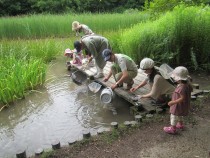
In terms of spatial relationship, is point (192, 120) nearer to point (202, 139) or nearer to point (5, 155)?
point (202, 139)

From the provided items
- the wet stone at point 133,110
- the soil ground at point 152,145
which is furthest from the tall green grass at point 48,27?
the soil ground at point 152,145

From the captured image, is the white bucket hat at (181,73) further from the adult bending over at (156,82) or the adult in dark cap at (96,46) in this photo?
the adult in dark cap at (96,46)

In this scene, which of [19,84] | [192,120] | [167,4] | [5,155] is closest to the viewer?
[5,155]

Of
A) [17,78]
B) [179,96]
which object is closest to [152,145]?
[179,96]

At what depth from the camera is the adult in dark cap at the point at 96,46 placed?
21.5 ft

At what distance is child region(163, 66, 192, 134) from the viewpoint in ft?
12.9

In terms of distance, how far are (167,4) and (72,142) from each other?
238 inches

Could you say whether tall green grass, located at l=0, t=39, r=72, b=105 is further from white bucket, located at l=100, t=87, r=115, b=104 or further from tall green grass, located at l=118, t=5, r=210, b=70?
tall green grass, located at l=118, t=5, r=210, b=70

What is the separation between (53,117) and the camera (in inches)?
219

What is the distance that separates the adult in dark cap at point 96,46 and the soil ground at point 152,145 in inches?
103

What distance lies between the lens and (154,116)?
4801 mm

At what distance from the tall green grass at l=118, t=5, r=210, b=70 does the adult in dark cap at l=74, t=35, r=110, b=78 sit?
1058 millimetres

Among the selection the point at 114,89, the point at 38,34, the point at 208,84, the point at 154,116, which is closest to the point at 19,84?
the point at 114,89

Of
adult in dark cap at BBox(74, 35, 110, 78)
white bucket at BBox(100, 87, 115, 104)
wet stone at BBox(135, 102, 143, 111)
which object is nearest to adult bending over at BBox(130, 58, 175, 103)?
wet stone at BBox(135, 102, 143, 111)
